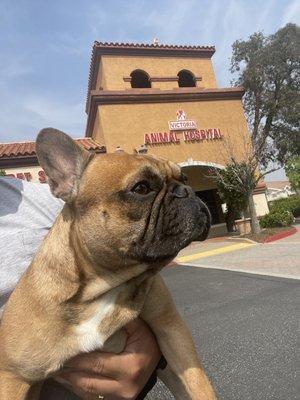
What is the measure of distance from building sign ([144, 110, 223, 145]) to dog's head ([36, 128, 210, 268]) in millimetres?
17417

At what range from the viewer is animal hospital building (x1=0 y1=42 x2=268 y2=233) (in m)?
19.0

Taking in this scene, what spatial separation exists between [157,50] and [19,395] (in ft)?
70.2

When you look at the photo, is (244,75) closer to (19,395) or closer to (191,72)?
(191,72)

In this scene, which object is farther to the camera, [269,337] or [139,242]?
[269,337]

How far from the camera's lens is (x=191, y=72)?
73.3 feet

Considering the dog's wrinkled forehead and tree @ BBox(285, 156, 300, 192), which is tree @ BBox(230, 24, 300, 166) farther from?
the dog's wrinkled forehead

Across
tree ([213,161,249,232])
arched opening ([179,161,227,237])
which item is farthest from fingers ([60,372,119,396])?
arched opening ([179,161,227,237])

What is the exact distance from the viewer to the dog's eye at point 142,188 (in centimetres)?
192

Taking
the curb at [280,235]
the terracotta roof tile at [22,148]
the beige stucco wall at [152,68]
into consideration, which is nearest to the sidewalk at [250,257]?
the curb at [280,235]

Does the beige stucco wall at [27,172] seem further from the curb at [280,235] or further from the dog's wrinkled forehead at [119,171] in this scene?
the dog's wrinkled forehead at [119,171]

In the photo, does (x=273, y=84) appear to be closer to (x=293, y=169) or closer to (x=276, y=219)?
(x=293, y=169)

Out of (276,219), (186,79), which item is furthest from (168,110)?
(276,219)

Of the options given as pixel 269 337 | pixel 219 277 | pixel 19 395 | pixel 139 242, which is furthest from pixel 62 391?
pixel 219 277

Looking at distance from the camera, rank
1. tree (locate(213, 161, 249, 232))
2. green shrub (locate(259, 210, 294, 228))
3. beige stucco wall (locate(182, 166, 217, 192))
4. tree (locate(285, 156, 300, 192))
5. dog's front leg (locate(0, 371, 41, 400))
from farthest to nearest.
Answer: tree (locate(285, 156, 300, 192)) < beige stucco wall (locate(182, 166, 217, 192)) < green shrub (locate(259, 210, 294, 228)) < tree (locate(213, 161, 249, 232)) < dog's front leg (locate(0, 371, 41, 400))
